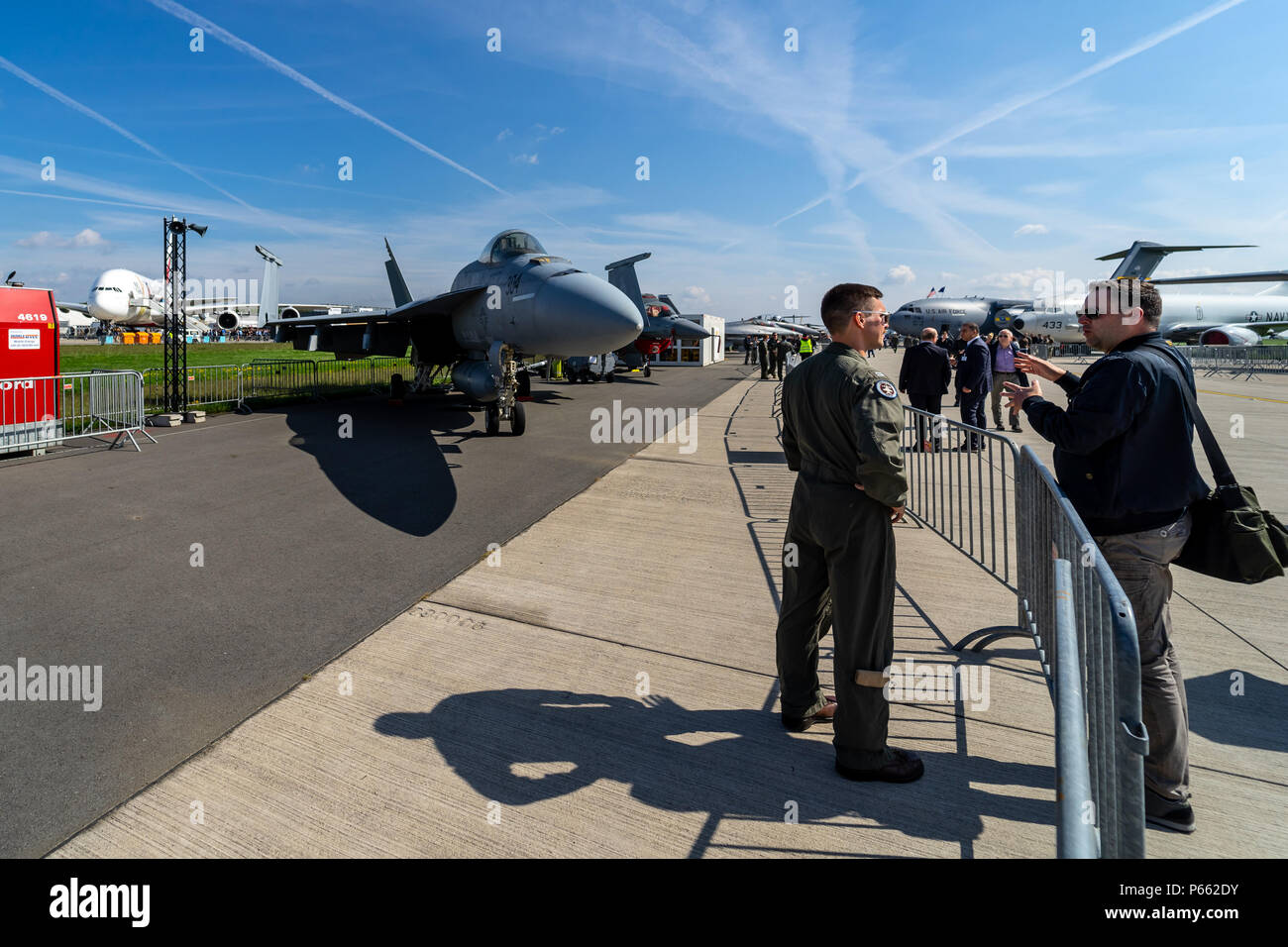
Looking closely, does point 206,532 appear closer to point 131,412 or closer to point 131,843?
point 131,843

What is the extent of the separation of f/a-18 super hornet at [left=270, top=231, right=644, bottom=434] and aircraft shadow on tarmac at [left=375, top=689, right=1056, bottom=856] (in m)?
7.47

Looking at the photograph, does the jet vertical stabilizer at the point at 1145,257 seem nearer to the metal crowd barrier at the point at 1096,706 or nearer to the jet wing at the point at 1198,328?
the jet wing at the point at 1198,328

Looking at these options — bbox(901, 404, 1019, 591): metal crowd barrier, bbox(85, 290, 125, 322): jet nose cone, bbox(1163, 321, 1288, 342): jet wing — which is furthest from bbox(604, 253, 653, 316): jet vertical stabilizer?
bbox(85, 290, 125, 322): jet nose cone

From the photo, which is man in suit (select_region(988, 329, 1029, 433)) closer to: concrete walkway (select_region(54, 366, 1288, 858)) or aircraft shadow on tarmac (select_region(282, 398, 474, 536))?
concrete walkway (select_region(54, 366, 1288, 858))

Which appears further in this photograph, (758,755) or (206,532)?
(206,532)

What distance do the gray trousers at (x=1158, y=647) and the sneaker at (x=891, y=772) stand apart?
2.74 ft

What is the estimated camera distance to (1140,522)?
271cm

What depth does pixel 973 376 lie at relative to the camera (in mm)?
10594

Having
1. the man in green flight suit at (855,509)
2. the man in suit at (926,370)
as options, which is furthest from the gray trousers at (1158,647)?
the man in suit at (926,370)

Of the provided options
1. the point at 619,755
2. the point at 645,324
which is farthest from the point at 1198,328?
the point at 619,755
